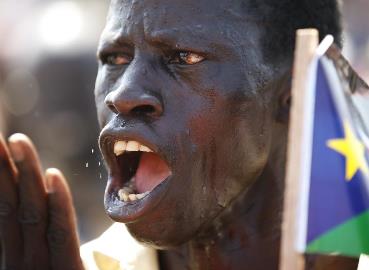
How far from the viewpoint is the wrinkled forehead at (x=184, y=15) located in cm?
399

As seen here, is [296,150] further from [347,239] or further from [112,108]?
[112,108]

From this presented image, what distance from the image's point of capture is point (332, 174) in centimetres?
341

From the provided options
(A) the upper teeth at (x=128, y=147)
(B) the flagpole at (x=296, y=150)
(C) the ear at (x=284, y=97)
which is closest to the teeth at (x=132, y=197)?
(A) the upper teeth at (x=128, y=147)

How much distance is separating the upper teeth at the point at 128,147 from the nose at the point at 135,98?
10 cm

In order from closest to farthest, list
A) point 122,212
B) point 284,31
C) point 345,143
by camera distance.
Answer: point 345,143, point 122,212, point 284,31

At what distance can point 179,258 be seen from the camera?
4277 millimetres

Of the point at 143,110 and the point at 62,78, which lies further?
the point at 62,78

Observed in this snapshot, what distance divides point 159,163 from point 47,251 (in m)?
0.50

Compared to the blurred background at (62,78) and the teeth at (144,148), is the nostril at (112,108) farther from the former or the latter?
the blurred background at (62,78)

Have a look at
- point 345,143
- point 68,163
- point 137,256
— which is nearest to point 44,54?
point 68,163

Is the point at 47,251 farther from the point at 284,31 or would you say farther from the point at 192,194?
the point at 284,31

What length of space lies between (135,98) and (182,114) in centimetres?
18

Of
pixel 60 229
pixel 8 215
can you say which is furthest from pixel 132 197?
pixel 8 215

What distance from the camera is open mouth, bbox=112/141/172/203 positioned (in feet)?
12.9
